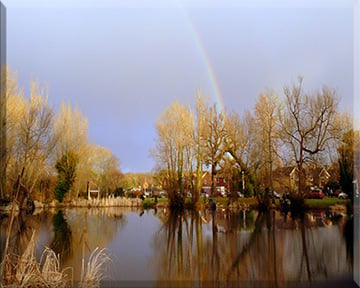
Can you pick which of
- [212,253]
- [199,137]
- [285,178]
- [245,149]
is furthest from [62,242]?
[285,178]

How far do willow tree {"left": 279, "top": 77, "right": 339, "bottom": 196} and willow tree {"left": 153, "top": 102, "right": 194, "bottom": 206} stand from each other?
5.12 metres

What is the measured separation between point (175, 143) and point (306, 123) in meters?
7.05

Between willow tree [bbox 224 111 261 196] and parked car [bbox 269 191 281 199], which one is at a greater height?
willow tree [bbox 224 111 261 196]

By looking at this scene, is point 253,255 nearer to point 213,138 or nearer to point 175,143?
point 213,138

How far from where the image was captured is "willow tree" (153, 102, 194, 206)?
1838 centimetres

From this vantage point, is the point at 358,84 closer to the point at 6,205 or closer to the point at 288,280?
the point at 288,280

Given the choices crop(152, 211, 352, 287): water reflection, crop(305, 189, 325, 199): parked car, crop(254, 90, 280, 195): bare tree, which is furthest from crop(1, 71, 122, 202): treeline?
crop(305, 189, 325, 199): parked car

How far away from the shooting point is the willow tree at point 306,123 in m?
15.6

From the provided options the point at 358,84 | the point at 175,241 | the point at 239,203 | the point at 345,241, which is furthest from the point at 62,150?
the point at 358,84

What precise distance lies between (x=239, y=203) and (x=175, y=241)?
34.6 ft

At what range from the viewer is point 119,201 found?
21.0 m

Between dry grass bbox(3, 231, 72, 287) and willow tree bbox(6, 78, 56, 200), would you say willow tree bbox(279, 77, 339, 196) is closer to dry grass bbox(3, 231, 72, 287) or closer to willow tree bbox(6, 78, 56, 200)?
willow tree bbox(6, 78, 56, 200)

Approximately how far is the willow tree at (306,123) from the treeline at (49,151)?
11642 millimetres

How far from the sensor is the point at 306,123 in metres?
16.0
